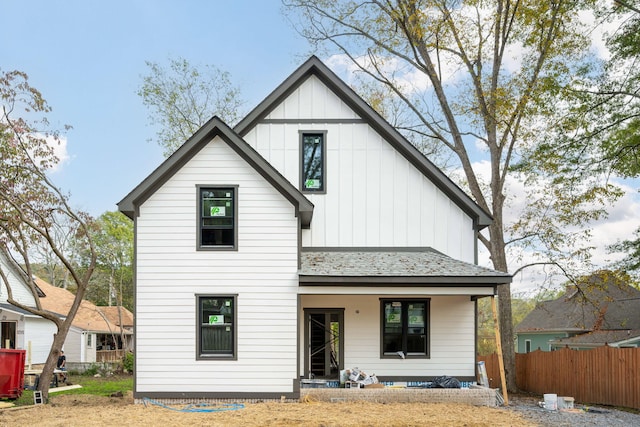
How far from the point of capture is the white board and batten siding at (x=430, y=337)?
15008 millimetres

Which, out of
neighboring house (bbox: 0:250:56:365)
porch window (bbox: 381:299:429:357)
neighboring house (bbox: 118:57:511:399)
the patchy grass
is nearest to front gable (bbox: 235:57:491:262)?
neighboring house (bbox: 118:57:511:399)

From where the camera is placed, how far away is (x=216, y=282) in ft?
45.4

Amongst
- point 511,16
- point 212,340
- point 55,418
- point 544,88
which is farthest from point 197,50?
point 55,418

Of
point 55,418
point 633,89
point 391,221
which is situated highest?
point 633,89

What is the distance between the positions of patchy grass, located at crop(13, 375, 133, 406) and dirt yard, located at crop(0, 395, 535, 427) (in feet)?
12.6

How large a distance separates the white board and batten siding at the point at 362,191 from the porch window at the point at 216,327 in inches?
122

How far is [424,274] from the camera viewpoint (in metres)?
13.5

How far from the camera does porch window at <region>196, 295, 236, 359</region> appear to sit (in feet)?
44.9

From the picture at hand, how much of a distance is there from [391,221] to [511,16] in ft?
36.8

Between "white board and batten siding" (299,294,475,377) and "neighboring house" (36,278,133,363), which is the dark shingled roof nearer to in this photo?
"white board and batten siding" (299,294,475,377)

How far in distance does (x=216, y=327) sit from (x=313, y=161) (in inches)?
207

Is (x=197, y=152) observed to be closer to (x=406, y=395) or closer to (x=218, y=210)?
(x=218, y=210)

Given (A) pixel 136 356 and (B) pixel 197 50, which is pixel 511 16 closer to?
(B) pixel 197 50

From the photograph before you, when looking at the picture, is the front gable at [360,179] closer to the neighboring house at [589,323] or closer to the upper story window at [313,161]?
the upper story window at [313,161]
